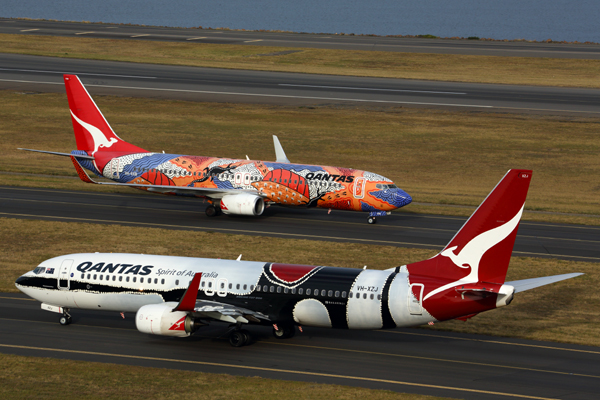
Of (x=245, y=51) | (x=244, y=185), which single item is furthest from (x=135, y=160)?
(x=245, y=51)

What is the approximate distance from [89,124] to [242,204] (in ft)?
55.3

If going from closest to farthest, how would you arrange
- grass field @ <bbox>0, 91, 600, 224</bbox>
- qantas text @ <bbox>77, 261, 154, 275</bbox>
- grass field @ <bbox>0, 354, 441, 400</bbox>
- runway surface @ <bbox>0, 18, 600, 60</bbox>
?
grass field @ <bbox>0, 354, 441, 400</bbox> → qantas text @ <bbox>77, 261, 154, 275</bbox> → grass field @ <bbox>0, 91, 600, 224</bbox> → runway surface @ <bbox>0, 18, 600, 60</bbox>

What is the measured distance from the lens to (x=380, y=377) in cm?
3356

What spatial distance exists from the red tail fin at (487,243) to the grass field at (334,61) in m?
92.8

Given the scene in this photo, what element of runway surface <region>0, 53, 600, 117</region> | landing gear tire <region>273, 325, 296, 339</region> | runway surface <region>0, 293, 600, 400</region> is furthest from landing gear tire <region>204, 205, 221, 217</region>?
runway surface <region>0, 53, 600, 117</region>

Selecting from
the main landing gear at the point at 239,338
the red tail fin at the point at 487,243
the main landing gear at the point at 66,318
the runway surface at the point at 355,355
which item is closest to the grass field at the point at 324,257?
the runway surface at the point at 355,355

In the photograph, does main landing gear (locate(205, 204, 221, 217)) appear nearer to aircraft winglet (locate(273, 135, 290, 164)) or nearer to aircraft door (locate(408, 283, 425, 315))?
aircraft winglet (locate(273, 135, 290, 164))

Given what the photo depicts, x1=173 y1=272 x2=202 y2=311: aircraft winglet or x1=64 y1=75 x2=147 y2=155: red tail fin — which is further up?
x1=64 y1=75 x2=147 y2=155: red tail fin

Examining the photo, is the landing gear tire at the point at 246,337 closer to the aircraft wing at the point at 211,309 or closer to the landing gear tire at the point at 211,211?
the aircraft wing at the point at 211,309

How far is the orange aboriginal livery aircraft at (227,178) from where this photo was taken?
63.5 metres

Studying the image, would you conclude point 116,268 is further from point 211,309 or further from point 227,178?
point 227,178

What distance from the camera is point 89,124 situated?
224ft

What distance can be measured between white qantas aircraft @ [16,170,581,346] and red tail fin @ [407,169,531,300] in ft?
0.15

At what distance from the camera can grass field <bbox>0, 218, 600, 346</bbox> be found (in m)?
41.5
